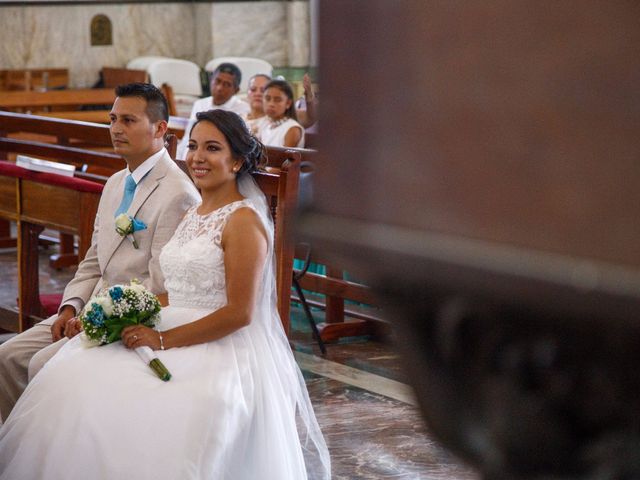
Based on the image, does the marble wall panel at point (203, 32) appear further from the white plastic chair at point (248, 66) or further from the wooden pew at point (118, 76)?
the wooden pew at point (118, 76)

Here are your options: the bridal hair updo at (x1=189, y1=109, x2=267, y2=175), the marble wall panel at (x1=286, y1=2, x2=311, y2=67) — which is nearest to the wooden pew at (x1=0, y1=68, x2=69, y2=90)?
the marble wall panel at (x1=286, y1=2, x2=311, y2=67)

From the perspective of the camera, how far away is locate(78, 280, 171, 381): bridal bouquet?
11.6ft

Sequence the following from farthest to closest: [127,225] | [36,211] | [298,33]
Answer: [298,33] → [36,211] → [127,225]

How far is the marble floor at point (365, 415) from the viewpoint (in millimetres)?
4215

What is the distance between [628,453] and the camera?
609mm

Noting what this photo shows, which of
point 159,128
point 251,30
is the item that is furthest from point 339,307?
point 251,30

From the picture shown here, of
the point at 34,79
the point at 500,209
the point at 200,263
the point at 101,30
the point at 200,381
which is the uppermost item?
the point at 101,30

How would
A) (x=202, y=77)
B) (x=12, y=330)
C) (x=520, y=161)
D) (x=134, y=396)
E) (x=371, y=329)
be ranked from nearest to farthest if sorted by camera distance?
(x=520, y=161) → (x=134, y=396) → (x=12, y=330) → (x=371, y=329) → (x=202, y=77)

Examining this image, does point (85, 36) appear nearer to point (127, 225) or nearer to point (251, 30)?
point (251, 30)

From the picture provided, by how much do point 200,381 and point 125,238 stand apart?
93 cm

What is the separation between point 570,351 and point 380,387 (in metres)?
4.75

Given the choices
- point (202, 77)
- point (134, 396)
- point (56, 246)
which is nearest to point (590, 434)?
point (134, 396)

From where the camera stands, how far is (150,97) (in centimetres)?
438

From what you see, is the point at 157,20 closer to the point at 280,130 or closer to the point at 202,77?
the point at 202,77
